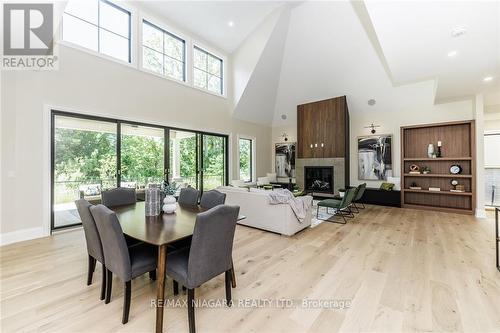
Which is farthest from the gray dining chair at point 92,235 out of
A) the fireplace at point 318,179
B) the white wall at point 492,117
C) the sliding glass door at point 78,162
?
the white wall at point 492,117

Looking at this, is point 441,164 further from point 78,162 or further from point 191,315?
point 78,162

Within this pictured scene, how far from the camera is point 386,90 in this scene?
252 inches

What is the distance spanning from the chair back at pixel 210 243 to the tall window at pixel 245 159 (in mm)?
6288

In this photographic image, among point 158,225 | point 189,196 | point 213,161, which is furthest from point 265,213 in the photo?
point 213,161

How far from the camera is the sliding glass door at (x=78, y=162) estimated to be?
158 inches

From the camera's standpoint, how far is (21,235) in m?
3.57

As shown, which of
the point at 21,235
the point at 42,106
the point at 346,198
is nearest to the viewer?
the point at 21,235

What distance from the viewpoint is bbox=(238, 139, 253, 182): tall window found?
815cm

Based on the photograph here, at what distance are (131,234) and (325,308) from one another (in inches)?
71.7

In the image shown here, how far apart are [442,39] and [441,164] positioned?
4087 millimetres

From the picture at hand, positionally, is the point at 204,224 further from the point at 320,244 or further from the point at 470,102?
the point at 470,102

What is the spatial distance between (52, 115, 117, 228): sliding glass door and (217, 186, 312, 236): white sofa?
267 cm

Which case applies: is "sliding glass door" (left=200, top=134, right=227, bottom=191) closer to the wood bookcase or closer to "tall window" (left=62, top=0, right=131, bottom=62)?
"tall window" (left=62, top=0, right=131, bottom=62)

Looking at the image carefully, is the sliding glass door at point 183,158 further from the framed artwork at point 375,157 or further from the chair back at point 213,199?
the framed artwork at point 375,157
